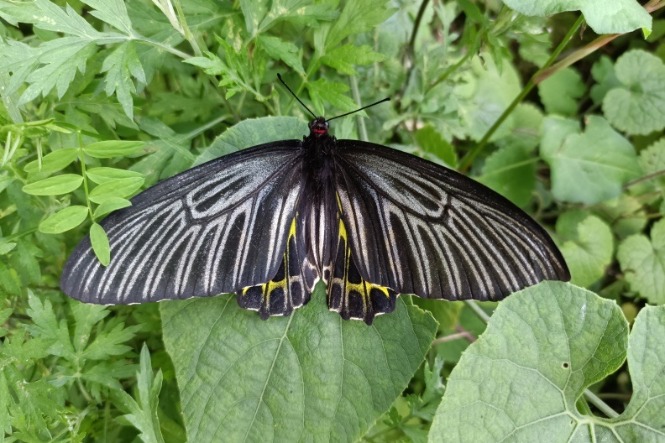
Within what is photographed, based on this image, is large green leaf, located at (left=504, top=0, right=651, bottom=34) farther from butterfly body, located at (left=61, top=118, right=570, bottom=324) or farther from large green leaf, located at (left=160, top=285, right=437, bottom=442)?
large green leaf, located at (left=160, top=285, right=437, bottom=442)

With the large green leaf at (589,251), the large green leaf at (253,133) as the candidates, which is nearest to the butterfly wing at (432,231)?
the large green leaf at (253,133)

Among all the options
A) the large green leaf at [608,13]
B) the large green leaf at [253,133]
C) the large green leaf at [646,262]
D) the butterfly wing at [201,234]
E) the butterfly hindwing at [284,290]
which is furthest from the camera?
the large green leaf at [646,262]

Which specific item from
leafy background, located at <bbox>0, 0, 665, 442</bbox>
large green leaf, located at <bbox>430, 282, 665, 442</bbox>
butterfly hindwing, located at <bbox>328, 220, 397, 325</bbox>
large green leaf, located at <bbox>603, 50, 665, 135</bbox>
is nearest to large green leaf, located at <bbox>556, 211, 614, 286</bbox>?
large green leaf, located at <bbox>603, 50, 665, 135</bbox>

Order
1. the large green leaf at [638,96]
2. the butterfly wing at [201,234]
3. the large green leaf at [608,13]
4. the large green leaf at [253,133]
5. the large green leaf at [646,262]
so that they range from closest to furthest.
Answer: the large green leaf at [608,13] < the butterfly wing at [201,234] < the large green leaf at [253,133] < the large green leaf at [646,262] < the large green leaf at [638,96]

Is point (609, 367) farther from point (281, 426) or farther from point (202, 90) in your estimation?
point (202, 90)

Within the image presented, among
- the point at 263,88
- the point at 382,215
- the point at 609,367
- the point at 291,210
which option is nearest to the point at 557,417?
the point at 609,367

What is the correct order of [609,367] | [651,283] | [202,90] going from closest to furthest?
[609,367] < [202,90] < [651,283]

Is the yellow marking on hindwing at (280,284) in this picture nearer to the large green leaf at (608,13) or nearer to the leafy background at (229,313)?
the leafy background at (229,313)

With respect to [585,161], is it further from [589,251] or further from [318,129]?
[318,129]
